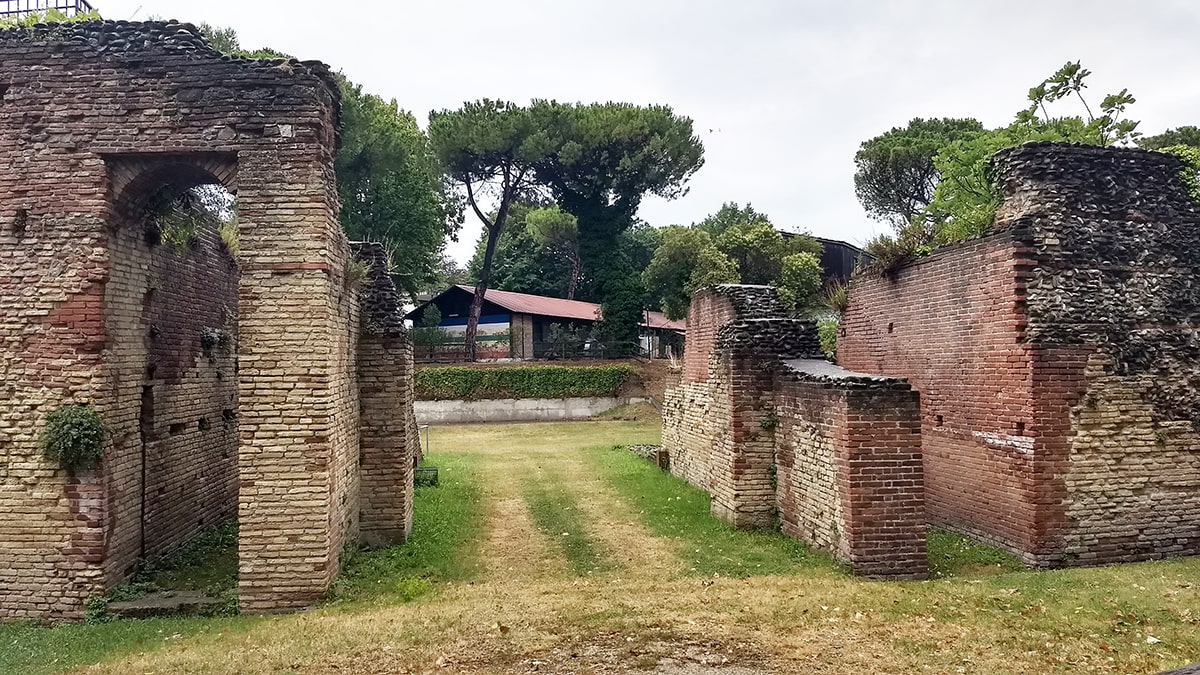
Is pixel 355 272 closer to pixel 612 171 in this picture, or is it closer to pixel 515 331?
pixel 515 331

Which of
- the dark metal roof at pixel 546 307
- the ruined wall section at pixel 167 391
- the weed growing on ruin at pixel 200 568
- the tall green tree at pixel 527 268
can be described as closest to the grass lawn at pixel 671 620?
the weed growing on ruin at pixel 200 568

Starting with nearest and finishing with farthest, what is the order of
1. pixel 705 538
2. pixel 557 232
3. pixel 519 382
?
pixel 705 538 → pixel 519 382 → pixel 557 232

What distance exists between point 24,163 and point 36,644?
4.61 m

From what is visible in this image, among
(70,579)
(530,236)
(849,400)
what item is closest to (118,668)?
(70,579)

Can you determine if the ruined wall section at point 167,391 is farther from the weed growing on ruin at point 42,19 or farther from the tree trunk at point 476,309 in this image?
the tree trunk at point 476,309

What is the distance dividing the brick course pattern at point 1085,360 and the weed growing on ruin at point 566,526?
4951mm

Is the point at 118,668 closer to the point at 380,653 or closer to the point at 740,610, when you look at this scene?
the point at 380,653

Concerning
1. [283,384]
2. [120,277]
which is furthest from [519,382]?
[283,384]

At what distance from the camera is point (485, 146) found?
3472 cm

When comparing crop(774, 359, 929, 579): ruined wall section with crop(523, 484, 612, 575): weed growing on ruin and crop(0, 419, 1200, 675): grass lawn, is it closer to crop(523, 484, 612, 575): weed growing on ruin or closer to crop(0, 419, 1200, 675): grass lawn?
crop(0, 419, 1200, 675): grass lawn

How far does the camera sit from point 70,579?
7.35m

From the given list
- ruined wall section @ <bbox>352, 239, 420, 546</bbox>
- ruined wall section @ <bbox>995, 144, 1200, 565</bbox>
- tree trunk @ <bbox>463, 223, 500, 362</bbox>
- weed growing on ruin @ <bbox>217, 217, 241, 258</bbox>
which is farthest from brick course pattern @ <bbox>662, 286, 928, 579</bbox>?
tree trunk @ <bbox>463, 223, 500, 362</bbox>

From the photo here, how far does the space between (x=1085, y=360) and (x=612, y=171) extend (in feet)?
98.2

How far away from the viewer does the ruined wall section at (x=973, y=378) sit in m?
8.71
